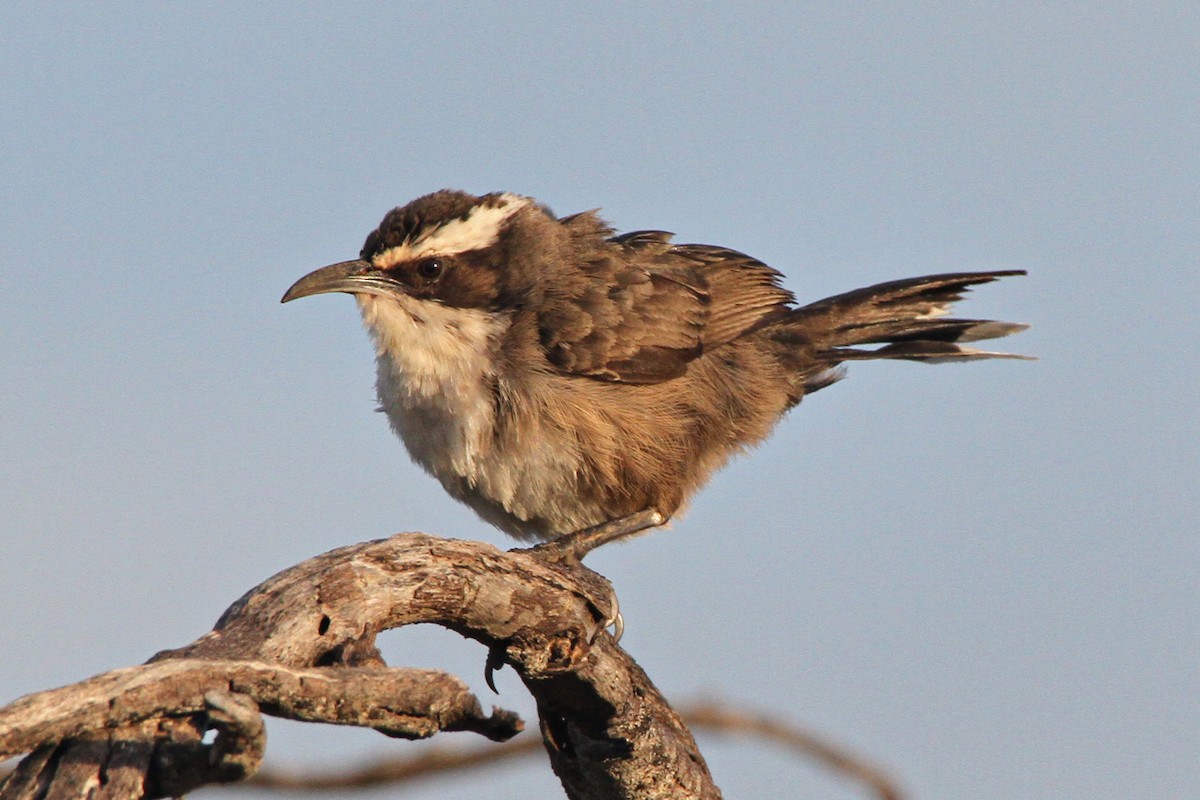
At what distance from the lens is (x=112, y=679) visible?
341 centimetres

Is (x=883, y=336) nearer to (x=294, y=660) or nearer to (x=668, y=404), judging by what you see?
(x=668, y=404)

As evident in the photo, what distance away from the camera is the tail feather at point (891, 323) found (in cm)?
805

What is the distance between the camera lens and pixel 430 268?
278 inches

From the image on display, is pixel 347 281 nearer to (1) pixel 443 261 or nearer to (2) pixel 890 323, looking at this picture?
(1) pixel 443 261

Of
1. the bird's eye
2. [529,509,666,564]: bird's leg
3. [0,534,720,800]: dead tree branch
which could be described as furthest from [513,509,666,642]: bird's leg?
the bird's eye

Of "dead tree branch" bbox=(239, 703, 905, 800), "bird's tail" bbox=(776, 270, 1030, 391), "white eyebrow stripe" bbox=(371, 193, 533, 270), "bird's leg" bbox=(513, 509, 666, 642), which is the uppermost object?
"white eyebrow stripe" bbox=(371, 193, 533, 270)

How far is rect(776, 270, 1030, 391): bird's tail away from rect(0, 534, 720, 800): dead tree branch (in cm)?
296

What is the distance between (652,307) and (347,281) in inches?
69.0

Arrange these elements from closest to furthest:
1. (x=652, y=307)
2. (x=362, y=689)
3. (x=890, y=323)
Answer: (x=362, y=689) → (x=652, y=307) → (x=890, y=323)

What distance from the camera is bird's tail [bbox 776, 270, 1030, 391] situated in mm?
8055

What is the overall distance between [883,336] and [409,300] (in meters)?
3.03

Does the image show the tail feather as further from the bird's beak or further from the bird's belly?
the bird's beak

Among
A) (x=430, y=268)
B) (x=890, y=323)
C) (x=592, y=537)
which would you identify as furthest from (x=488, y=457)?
(x=890, y=323)

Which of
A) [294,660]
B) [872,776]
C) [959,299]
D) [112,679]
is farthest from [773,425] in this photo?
[112,679]
